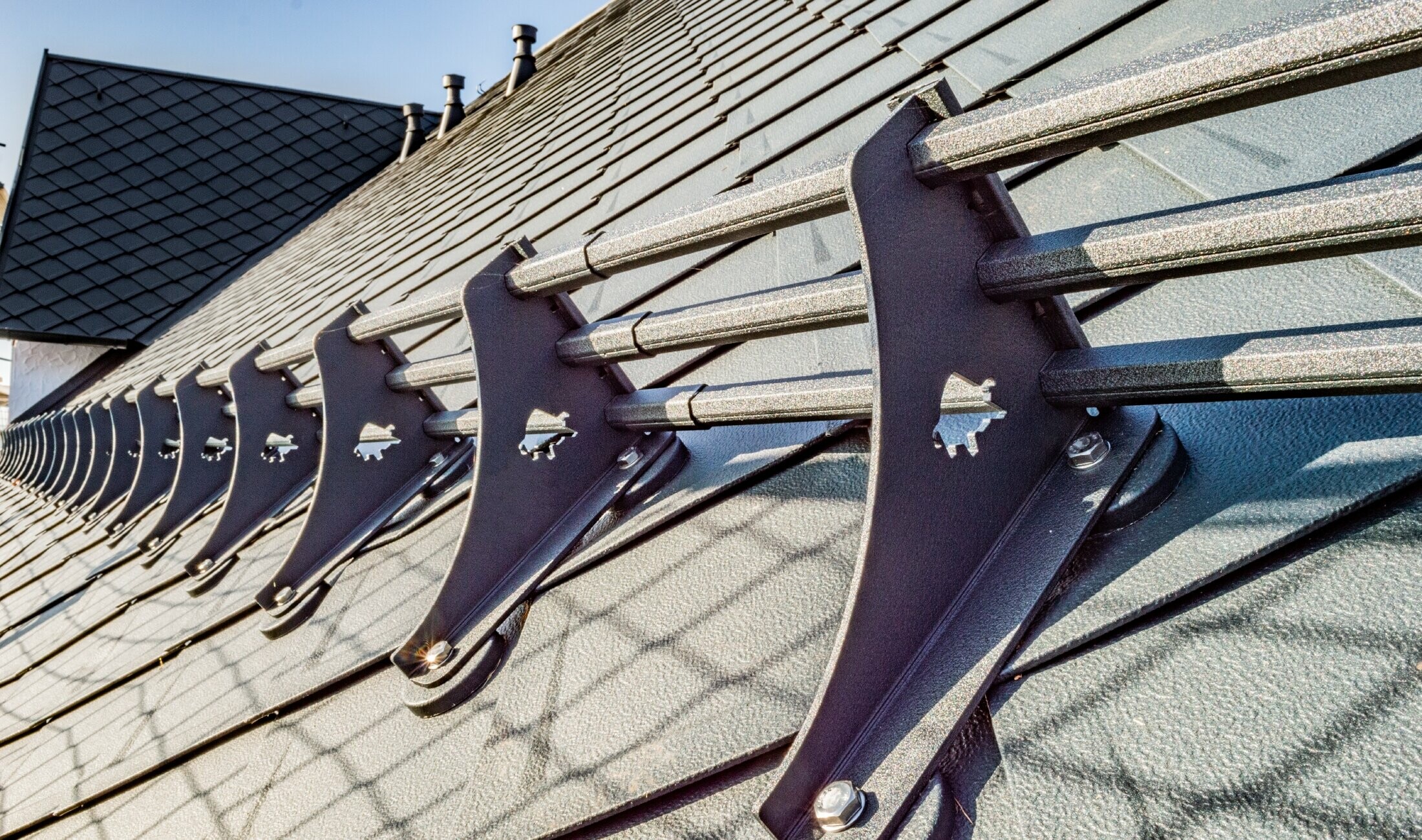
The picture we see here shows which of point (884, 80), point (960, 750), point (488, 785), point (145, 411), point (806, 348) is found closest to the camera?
point (960, 750)

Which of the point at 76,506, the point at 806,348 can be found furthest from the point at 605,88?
the point at 806,348

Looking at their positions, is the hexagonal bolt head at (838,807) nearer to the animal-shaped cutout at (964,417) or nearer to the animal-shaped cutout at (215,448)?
the animal-shaped cutout at (964,417)

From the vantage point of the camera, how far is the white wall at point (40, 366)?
10.9 m

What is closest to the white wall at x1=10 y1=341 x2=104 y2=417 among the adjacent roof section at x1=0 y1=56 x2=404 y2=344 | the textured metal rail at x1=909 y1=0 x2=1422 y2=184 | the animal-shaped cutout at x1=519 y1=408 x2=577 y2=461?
the adjacent roof section at x1=0 y1=56 x2=404 y2=344

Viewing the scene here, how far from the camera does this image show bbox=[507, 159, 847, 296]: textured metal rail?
1.07 m

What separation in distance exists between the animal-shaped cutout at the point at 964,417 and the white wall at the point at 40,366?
37.3 ft

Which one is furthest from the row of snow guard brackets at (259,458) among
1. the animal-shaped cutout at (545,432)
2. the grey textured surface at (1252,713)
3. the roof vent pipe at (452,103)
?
the roof vent pipe at (452,103)

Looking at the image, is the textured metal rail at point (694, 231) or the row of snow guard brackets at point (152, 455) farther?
the row of snow guard brackets at point (152, 455)

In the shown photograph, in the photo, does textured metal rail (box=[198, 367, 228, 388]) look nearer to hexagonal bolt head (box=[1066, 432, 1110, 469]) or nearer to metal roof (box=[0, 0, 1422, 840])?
metal roof (box=[0, 0, 1422, 840])

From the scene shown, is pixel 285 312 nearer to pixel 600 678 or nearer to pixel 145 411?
pixel 145 411

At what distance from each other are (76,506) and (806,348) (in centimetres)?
550

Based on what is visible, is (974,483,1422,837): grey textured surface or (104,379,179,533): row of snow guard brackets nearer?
(974,483,1422,837): grey textured surface

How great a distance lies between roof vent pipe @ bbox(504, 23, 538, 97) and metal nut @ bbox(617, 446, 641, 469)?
7.63 meters

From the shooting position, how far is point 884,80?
2.85 m
